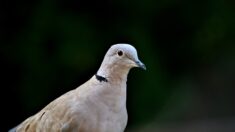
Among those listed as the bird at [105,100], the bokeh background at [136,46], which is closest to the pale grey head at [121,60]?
the bird at [105,100]

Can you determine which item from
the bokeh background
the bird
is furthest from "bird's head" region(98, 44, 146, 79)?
the bokeh background

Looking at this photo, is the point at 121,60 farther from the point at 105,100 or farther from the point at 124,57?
the point at 105,100

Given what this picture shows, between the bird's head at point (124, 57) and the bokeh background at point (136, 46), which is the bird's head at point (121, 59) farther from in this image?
the bokeh background at point (136, 46)

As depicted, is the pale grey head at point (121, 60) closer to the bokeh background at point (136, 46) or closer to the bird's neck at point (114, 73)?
the bird's neck at point (114, 73)

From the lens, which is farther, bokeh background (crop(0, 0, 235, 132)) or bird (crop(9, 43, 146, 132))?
bokeh background (crop(0, 0, 235, 132))

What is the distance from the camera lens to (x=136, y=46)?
3791 mm

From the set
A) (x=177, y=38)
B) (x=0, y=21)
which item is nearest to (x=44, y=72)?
(x=0, y=21)

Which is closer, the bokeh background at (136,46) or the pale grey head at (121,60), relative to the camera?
the pale grey head at (121,60)

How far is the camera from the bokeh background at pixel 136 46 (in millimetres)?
3668

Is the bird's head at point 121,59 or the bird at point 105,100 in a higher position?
the bird's head at point 121,59

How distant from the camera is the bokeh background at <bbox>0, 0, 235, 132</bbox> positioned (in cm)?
367

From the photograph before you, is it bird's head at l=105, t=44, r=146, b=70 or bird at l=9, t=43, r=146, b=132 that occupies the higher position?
bird's head at l=105, t=44, r=146, b=70

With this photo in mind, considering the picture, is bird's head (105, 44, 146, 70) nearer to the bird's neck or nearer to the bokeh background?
the bird's neck

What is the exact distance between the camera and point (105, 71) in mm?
1974
